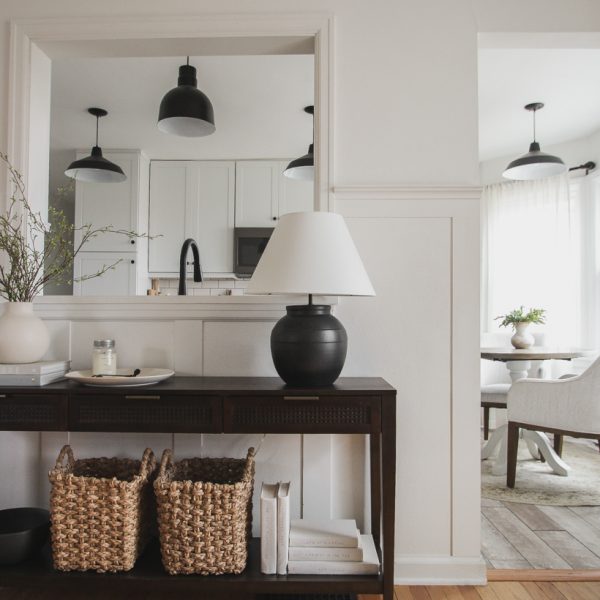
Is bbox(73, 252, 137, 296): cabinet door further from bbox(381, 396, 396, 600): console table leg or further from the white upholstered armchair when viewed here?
bbox(381, 396, 396, 600): console table leg

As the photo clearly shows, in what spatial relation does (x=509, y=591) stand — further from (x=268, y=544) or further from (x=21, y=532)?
(x=21, y=532)

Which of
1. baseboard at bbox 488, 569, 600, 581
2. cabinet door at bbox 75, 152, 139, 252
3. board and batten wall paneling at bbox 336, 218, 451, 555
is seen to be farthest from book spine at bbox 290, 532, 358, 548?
cabinet door at bbox 75, 152, 139, 252

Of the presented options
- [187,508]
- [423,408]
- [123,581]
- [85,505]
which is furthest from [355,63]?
[123,581]

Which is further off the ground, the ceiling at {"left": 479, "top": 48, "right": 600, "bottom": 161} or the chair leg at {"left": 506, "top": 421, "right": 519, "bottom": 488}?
the ceiling at {"left": 479, "top": 48, "right": 600, "bottom": 161}

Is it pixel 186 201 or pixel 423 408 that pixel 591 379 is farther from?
pixel 186 201

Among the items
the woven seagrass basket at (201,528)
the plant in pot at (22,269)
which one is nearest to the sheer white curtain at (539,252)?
the woven seagrass basket at (201,528)

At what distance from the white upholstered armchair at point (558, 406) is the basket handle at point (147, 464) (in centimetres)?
198

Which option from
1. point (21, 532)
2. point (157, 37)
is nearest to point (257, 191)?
point (157, 37)

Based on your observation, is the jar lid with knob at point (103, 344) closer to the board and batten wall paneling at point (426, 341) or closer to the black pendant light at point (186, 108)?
the board and batten wall paneling at point (426, 341)

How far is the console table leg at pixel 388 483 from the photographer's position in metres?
1.68

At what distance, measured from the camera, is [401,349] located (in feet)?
6.82

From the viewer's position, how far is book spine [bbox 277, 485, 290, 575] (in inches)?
68.7

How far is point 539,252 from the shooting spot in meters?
5.06

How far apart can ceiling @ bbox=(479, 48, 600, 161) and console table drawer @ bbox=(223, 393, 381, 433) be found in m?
2.27
